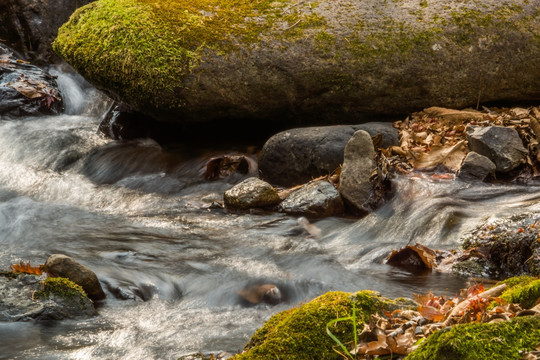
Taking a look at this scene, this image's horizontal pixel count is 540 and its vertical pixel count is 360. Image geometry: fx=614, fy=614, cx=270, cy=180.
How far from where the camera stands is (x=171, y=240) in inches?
266

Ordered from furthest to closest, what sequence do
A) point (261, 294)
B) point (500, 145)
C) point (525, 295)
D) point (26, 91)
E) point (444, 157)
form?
point (26, 91), point (444, 157), point (500, 145), point (261, 294), point (525, 295)

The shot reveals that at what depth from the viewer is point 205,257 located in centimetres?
616

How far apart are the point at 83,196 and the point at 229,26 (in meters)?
3.22

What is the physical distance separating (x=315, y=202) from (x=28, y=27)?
345 inches

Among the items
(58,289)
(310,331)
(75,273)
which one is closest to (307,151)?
(75,273)

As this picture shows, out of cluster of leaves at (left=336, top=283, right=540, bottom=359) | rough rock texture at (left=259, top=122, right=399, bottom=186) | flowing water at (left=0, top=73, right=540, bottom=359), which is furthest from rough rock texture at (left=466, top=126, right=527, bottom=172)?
cluster of leaves at (left=336, top=283, right=540, bottom=359)

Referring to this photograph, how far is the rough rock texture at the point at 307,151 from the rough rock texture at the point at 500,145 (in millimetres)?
1161

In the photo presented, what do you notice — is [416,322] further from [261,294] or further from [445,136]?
[445,136]

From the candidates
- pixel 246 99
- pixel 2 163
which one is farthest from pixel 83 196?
pixel 246 99

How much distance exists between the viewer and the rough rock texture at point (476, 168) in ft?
23.0

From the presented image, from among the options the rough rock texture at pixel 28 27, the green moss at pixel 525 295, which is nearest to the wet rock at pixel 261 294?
the green moss at pixel 525 295

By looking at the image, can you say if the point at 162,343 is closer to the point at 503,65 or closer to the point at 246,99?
the point at 246,99

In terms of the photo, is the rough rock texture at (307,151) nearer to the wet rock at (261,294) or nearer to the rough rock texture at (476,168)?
the rough rock texture at (476,168)

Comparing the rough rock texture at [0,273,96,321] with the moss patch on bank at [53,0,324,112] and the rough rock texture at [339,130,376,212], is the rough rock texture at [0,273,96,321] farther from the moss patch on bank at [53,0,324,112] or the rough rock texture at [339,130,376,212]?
the moss patch on bank at [53,0,324,112]
